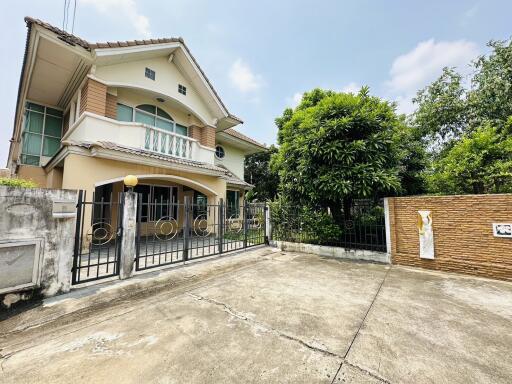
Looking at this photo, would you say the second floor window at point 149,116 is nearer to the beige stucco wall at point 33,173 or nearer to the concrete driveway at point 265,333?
the beige stucco wall at point 33,173

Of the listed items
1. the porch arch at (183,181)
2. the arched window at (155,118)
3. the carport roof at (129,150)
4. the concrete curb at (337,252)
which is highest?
the arched window at (155,118)

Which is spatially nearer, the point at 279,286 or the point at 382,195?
the point at 279,286

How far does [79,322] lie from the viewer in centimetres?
292

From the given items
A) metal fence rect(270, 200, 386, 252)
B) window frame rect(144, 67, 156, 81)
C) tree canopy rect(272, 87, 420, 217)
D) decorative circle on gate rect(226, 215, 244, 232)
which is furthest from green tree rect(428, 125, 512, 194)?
window frame rect(144, 67, 156, 81)

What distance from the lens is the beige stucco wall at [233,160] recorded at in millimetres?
14398

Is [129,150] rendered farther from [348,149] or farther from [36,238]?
[348,149]

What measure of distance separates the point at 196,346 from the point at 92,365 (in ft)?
3.22

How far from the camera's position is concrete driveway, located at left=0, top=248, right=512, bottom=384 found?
6.65 ft

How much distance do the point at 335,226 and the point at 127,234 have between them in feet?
19.5

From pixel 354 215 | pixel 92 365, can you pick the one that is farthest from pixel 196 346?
pixel 354 215

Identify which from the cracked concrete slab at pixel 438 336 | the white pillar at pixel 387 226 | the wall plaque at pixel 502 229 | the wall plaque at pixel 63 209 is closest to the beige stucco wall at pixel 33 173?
the wall plaque at pixel 63 209

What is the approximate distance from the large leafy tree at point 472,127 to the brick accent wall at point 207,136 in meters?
9.71

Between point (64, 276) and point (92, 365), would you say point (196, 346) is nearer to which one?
point (92, 365)

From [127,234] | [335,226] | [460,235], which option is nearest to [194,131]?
[127,234]
